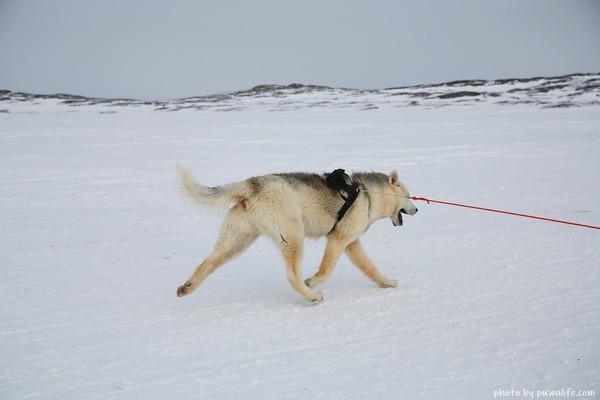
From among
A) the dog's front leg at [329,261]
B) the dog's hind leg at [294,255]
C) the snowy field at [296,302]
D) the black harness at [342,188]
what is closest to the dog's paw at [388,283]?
the snowy field at [296,302]

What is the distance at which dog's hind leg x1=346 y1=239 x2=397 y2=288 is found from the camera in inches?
255

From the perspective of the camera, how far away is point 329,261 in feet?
20.2

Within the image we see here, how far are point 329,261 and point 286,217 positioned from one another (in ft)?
2.70

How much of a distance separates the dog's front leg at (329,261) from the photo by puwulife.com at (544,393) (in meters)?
2.57

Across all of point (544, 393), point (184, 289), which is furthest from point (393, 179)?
point (544, 393)

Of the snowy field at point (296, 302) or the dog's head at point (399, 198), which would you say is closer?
the snowy field at point (296, 302)

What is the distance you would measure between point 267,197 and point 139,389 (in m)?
2.37

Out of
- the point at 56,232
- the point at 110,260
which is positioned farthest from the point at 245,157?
the point at 110,260

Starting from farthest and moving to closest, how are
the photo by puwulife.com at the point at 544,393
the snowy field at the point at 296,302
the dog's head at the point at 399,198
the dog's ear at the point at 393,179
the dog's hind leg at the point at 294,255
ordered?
the dog's head at the point at 399,198 → the dog's ear at the point at 393,179 → the dog's hind leg at the point at 294,255 → the snowy field at the point at 296,302 → the photo by puwulife.com at the point at 544,393

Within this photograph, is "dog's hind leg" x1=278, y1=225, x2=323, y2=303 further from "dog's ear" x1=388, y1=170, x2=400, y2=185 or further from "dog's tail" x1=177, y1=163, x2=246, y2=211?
"dog's ear" x1=388, y1=170, x2=400, y2=185

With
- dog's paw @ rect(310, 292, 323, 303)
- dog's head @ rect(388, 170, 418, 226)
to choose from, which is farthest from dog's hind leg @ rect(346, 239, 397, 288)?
dog's paw @ rect(310, 292, 323, 303)

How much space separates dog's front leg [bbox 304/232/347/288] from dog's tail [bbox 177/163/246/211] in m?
1.21

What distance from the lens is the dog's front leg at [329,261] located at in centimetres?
615

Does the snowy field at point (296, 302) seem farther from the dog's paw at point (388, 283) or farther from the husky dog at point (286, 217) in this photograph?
the husky dog at point (286, 217)
